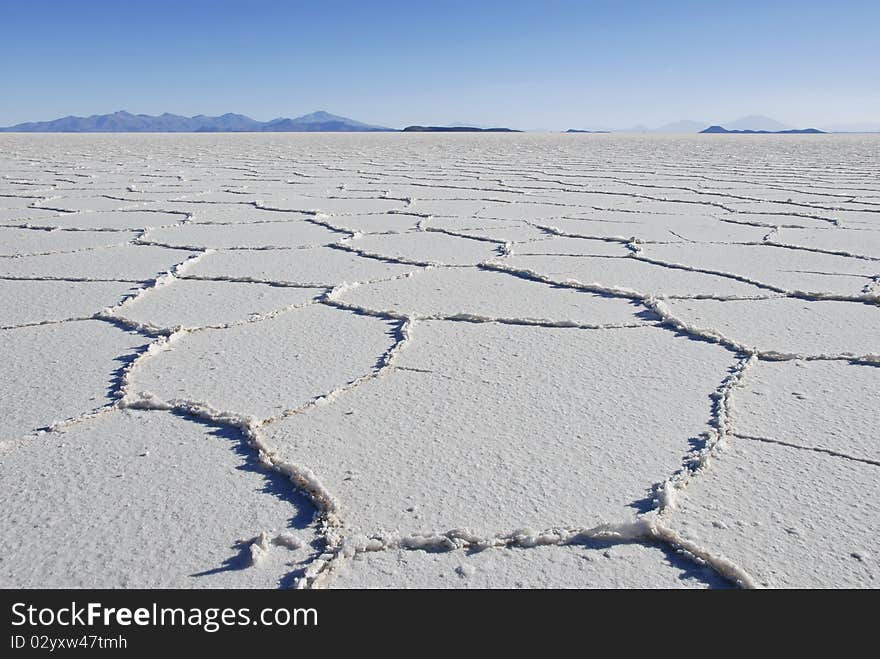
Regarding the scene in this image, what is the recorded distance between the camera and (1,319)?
171 centimetres

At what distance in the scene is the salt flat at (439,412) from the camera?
852 millimetres

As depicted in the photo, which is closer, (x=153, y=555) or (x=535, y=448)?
(x=153, y=555)

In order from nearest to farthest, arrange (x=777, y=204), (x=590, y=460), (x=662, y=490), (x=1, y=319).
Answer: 1. (x=662, y=490)
2. (x=590, y=460)
3. (x=1, y=319)
4. (x=777, y=204)

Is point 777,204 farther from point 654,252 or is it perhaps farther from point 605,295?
point 605,295

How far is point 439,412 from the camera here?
4.04 feet

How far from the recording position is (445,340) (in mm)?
1595

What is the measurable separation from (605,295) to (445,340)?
1.86ft

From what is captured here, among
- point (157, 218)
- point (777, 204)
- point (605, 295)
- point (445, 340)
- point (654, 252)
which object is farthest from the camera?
point (777, 204)

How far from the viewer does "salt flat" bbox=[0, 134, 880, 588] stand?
852mm

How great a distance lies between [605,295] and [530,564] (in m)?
1.23

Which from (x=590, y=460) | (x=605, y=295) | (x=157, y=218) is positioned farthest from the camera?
(x=157, y=218)
